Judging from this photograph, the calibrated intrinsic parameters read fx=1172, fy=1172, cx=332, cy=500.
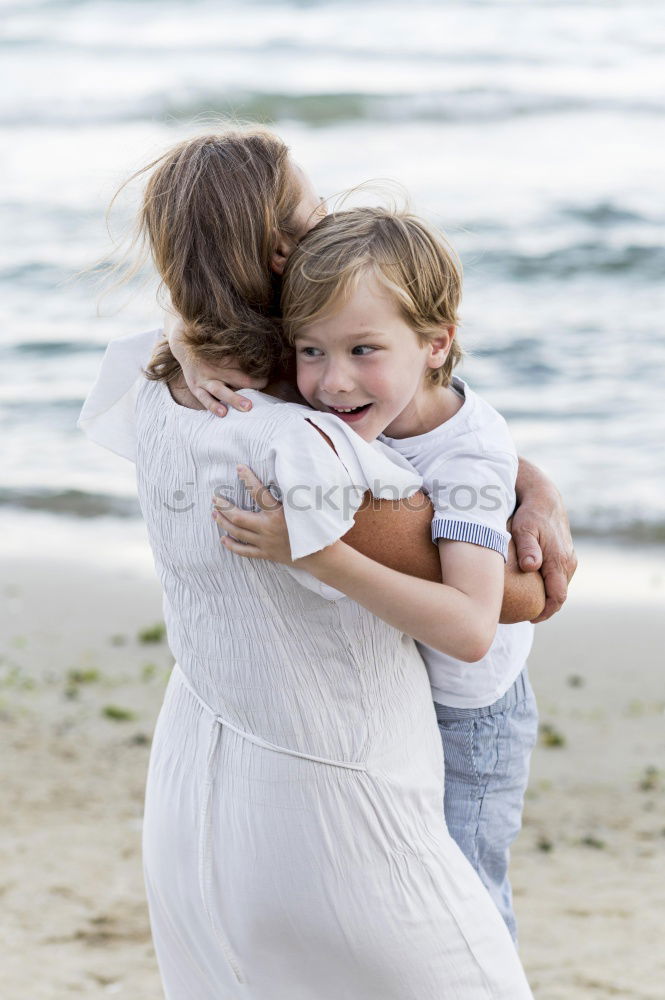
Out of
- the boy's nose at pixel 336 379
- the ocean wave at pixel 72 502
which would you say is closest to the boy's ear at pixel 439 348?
the boy's nose at pixel 336 379

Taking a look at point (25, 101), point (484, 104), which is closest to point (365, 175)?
point (484, 104)

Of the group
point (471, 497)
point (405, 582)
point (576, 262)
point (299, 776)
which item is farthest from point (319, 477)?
point (576, 262)

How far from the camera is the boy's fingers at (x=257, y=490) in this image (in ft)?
4.87

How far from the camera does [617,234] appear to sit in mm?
10711

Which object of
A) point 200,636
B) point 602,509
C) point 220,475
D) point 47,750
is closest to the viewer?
point 220,475

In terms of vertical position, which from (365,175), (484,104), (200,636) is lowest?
(200,636)

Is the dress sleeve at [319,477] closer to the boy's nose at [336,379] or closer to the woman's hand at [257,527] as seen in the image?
the woman's hand at [257,527]

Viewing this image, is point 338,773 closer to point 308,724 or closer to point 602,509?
point 308,724

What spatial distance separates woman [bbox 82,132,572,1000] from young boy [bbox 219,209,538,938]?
0.06 metres

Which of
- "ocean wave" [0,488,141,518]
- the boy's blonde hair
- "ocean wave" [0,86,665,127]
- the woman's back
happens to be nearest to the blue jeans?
the woman's back

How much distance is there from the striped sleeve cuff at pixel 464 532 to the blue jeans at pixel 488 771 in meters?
0.39

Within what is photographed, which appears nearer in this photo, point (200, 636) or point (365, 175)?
point (200, 636)

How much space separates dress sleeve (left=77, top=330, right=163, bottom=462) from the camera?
1.91 metres

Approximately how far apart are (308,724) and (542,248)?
942 cm
